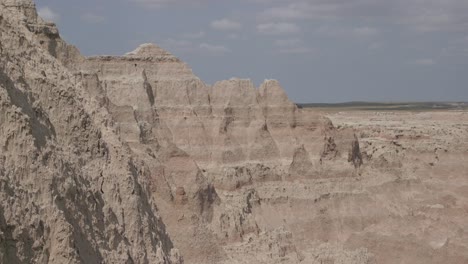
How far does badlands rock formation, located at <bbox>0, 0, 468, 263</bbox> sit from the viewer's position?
33.1 ft

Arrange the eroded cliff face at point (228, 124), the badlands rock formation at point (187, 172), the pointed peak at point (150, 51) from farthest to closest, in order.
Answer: the pointed peak at point (150, 51), the eroded cliff face at point (228, 124), the badlands rock formation at point (187, 172)

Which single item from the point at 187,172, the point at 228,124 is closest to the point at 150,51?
the point at 228,124

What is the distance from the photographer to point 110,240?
1184cm

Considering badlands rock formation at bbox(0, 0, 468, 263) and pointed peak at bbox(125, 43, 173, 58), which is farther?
pointed peak at bbox(125, 43, 173, 58)

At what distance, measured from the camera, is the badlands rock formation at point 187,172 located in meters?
10.1

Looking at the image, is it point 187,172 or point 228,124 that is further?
point 228,124

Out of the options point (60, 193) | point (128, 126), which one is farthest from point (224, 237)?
point (60, 193)

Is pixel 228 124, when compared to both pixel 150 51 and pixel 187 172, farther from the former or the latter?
pixel 187 172

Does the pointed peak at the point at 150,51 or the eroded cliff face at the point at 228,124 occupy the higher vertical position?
the pointed peak at the point at 150,51

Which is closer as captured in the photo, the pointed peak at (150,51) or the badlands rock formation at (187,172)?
the badlands rock formation at (187,172)

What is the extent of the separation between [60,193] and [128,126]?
71.5ft

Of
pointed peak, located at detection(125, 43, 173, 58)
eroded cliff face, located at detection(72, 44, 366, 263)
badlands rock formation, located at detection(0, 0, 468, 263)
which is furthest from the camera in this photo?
pointed peak, located at detection(125, 43, 173, 58)

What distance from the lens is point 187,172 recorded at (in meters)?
30.5

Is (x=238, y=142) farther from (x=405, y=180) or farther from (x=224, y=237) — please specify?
(x=224, y=237)
